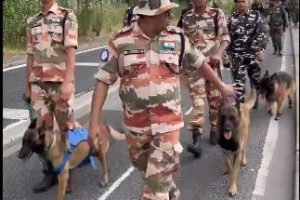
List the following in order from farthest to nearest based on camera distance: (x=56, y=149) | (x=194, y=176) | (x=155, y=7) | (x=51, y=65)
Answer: (x=194, y=176)
(x=51, y=65)
(x=56, y=149)
(x=155, y=7)

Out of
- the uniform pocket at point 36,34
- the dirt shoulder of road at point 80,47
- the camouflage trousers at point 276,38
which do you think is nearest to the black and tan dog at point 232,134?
the uniform pocket at point 36,34

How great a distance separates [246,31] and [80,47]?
9908 mm

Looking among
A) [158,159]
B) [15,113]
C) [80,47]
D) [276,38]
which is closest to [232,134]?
[158,159]

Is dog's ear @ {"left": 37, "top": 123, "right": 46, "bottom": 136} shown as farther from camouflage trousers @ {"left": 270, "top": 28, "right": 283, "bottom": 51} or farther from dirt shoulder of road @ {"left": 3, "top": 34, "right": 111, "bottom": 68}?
dirt shoulder of road @ {"left": 3, "top": 34, "right": 111, "bottom": 68}

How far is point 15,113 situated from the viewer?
25.5ft

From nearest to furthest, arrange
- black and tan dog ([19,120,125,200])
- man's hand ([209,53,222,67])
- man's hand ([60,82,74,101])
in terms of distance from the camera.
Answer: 1. black and tan dog ([19,120,125,200])
2. man's hand ([60,82,74,101])
3. man's hand ([209,53,222,67])

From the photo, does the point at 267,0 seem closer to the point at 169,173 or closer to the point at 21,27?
the point at 169,173

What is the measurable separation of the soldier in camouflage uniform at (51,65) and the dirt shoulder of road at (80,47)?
24.5 feet

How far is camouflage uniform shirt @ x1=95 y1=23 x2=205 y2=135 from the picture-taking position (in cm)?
355

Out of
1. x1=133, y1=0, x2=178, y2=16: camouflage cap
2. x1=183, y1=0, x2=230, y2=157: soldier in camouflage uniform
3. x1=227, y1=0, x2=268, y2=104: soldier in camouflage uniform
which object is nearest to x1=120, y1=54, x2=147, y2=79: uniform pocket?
x1=133, y1=0, x2=178, y2=16: camouflage cap

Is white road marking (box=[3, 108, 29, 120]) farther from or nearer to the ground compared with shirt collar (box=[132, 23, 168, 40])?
nearer to the ground

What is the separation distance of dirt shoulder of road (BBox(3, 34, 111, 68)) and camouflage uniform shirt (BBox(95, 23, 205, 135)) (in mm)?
9103

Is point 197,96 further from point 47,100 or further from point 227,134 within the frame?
point 47,100

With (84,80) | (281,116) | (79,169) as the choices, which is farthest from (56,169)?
(84,80)
